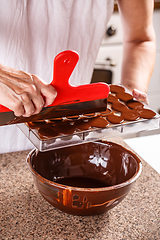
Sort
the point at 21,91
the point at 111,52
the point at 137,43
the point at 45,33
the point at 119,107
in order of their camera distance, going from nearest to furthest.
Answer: the point at 21,91 → the point at 119,107 → the point at 45,33 → the point at 137,43 → the point at 111,52

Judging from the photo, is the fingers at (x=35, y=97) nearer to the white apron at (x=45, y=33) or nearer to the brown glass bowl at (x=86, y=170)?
the brown glass bowl at (x=86, y=170)

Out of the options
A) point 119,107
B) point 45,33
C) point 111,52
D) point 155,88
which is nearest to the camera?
point 119,107

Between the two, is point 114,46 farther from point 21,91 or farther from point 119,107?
point 21,91

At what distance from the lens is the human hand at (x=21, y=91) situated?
0.49 m

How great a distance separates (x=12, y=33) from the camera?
2.53 ft

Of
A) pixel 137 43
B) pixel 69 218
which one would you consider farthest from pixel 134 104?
pixel 137 43

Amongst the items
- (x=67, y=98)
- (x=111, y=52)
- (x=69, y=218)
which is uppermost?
(x=67, y=98)

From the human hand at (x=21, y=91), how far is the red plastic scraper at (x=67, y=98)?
0.07 ft

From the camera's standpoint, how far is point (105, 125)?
1.74ft

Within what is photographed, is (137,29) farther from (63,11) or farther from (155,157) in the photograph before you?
(155,157)

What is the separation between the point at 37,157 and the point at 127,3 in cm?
63

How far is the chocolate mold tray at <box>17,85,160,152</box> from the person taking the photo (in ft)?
1.59

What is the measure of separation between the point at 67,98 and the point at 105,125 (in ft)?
0.30

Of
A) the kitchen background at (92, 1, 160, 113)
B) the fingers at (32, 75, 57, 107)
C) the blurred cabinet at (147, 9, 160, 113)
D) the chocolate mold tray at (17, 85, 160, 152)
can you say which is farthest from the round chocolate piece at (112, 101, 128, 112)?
the blurred cabinet at (147, 9, 160, 113)
